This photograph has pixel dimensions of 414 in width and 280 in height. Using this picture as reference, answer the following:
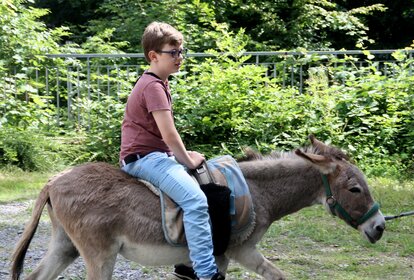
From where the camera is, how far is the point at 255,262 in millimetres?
5055

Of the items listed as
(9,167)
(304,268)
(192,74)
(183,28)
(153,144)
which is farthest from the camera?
(183,28)

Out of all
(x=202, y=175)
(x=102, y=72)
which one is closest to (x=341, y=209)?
(x=202, y=175)

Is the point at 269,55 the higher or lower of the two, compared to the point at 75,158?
higher

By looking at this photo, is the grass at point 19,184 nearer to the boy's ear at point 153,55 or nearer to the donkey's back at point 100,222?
the donkey's back at point 100,222

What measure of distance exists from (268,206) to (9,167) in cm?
734

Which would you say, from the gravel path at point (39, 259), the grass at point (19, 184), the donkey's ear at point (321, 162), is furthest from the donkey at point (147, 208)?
the grass at point (19, 184)

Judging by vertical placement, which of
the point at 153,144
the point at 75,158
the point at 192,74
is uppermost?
the point at 153,144

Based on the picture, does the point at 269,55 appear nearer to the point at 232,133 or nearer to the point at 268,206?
the point at 232,133

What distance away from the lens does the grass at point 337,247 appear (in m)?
6.54

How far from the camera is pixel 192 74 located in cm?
1296

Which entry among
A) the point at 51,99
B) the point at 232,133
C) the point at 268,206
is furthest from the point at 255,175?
the point at 51,99

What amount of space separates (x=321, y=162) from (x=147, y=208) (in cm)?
135

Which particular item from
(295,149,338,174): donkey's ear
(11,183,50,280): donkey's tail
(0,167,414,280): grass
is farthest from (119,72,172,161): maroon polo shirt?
(0,167,414,280): grass

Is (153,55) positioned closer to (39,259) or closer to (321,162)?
(321,162)
